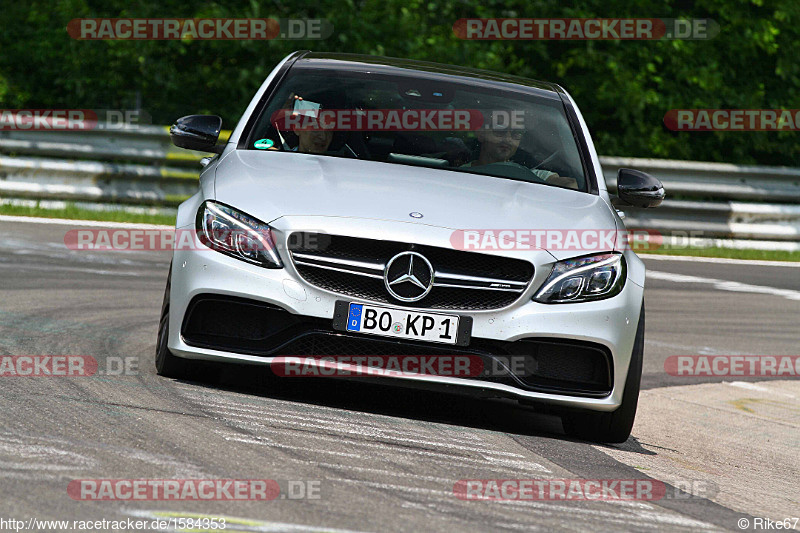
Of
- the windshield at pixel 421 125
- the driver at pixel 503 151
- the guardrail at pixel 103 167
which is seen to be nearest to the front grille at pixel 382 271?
the windshield at pixel 421 125

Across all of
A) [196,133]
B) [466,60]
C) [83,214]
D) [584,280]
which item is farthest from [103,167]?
[584,280]

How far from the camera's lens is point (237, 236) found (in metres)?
5.52

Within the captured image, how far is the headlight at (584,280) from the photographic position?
18.0ft

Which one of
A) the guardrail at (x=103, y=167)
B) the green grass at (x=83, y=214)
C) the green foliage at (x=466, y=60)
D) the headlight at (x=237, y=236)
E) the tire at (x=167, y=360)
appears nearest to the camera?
the headlight at (x=237, y=236)

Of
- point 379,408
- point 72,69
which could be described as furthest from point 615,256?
point 72,69

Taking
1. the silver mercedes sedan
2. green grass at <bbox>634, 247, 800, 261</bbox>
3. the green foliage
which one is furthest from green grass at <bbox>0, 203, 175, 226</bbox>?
the silver mercedes sedan

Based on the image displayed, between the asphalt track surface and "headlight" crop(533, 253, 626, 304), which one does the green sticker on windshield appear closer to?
the asphalt track surface

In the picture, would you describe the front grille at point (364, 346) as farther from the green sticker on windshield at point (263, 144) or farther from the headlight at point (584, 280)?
the green sticker on windshield at point (263, 144)

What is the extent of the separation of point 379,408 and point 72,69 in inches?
517

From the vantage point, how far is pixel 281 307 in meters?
5.41

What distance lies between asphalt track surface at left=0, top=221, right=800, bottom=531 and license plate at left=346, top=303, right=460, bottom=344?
37cm

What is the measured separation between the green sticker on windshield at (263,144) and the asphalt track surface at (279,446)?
109 centimetres

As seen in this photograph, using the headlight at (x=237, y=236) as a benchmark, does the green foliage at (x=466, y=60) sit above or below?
below

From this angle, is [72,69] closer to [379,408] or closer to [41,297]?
[41,297]
